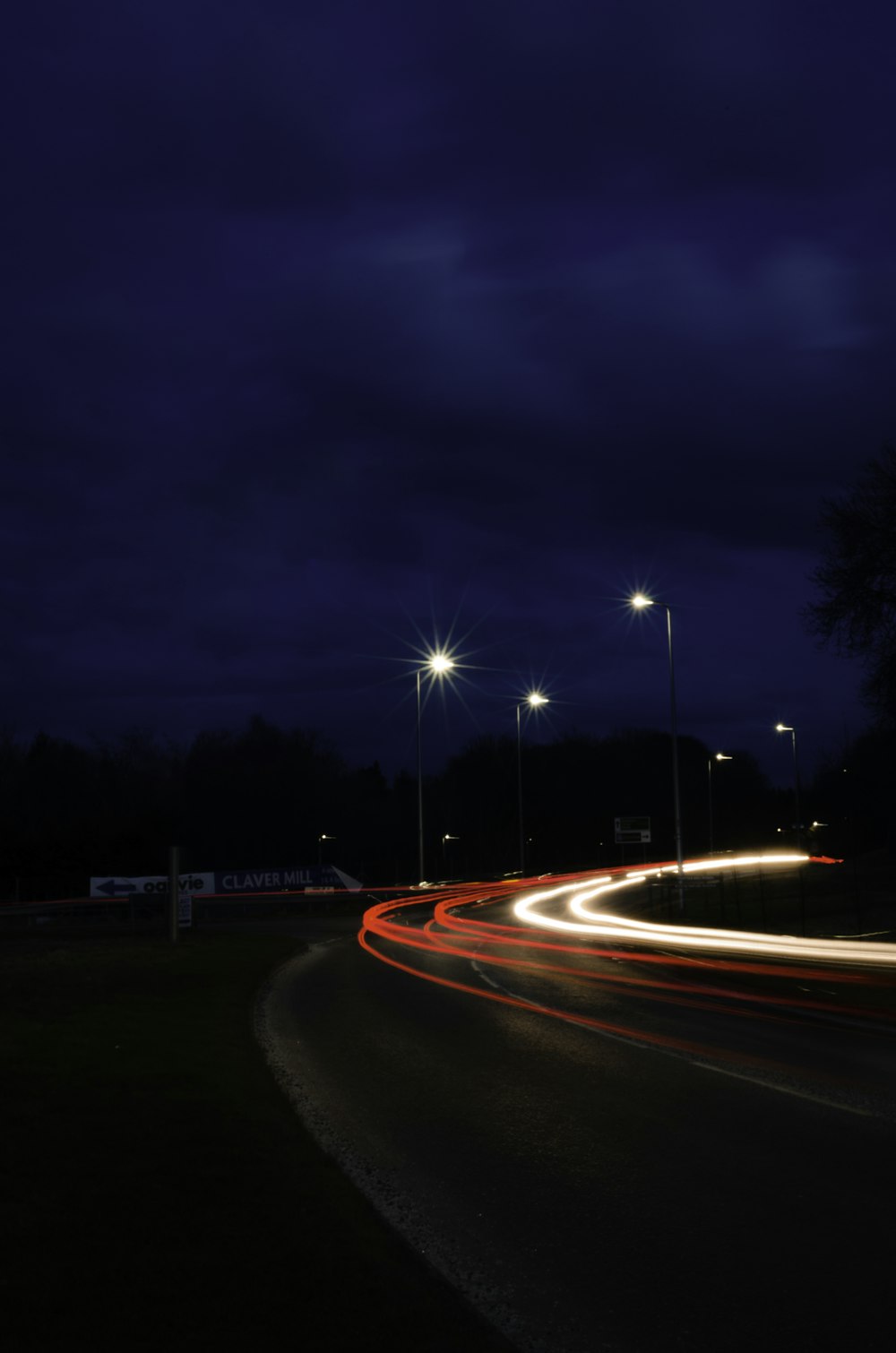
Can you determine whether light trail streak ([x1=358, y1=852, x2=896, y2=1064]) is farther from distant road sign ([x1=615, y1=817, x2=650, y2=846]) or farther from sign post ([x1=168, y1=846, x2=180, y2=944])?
distant road sign ([x1=615, y1=817, x2=650, y2=846])

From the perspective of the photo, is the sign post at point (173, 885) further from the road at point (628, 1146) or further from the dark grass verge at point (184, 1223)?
the dark grass verge at point (184, 1223)

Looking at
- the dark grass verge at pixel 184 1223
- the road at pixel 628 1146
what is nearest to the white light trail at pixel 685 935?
the road at pixel 628 1146

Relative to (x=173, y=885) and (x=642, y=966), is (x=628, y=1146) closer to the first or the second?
(x=642, y=966)

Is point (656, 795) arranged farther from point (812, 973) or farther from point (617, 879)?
point (812, 973)

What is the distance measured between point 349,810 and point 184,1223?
104m

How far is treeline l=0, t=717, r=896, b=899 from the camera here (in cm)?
7575

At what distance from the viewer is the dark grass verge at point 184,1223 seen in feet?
16.1

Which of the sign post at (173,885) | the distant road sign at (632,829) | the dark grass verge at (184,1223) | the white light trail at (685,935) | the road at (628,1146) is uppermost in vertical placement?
the distant road sign at (632,829)

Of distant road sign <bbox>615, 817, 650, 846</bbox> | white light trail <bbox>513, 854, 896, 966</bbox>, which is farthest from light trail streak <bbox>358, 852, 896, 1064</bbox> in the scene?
distant road sign <bbox>615, 817, 650, 846</bbox>

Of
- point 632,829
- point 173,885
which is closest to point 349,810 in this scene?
point 632,829

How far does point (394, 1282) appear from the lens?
217 inches

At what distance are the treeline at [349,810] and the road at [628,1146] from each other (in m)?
36.2

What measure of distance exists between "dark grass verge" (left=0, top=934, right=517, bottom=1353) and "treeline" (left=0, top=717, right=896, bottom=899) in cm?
4303

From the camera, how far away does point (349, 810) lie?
4326 inches
